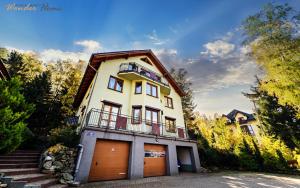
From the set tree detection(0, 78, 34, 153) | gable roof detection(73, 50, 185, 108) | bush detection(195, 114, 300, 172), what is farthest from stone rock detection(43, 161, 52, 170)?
bush detection(195, 114, 300, 172)

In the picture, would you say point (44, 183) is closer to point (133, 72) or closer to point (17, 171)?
point (17, 171)

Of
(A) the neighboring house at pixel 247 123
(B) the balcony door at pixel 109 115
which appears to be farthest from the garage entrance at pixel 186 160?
(A) the neighboring house at pixel 247 123

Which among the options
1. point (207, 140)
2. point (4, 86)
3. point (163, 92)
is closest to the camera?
point (4, 86)

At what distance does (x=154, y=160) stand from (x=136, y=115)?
160 inches

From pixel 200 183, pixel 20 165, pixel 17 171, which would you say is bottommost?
pixel 200 183

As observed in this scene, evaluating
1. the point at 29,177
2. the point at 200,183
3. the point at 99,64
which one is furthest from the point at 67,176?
the point at 99,64

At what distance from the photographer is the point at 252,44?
12.5 m

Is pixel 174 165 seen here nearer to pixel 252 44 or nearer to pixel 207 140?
pixel 207 140

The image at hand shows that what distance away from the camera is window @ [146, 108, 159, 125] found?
42.1 ft

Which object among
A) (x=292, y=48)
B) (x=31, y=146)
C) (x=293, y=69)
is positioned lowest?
(x=31, y=146)

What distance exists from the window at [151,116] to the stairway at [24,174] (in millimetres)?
7728

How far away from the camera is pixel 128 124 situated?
1201cm

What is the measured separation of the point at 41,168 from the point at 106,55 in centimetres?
983

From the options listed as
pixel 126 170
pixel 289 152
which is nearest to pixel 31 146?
pixel 126 170
